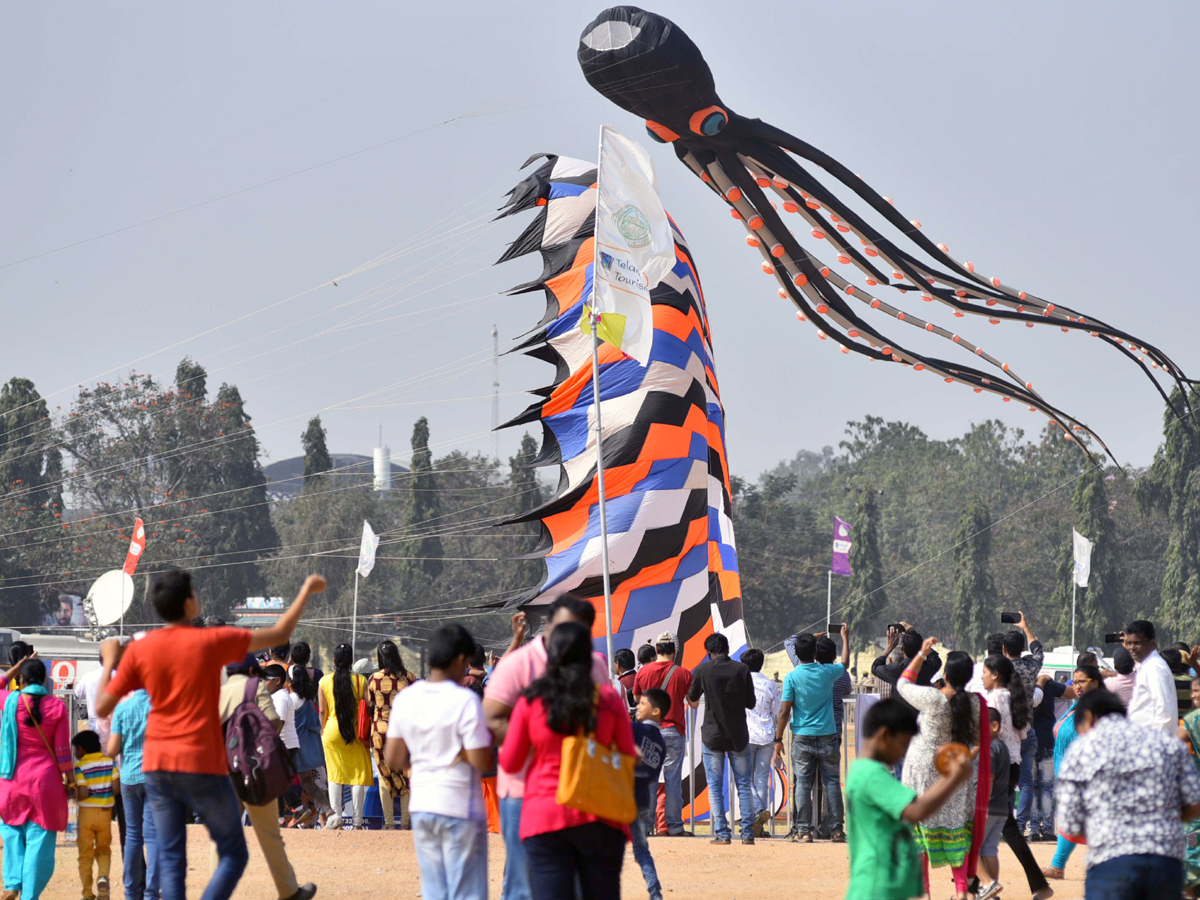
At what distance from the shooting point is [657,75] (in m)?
13.0

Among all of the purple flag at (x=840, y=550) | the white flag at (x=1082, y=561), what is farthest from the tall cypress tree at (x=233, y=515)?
the white flag at (x=1082, y=561)

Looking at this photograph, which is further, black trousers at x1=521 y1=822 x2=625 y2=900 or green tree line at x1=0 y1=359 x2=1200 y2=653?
green tree line at x1=0 y1=359 x2=1200 y2=653

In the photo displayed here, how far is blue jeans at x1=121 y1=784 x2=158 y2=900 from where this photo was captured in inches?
266

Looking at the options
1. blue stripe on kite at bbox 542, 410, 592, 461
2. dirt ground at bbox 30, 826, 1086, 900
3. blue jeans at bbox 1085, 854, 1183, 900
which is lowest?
dirt ground at bbox 30, 826, 1086, 900

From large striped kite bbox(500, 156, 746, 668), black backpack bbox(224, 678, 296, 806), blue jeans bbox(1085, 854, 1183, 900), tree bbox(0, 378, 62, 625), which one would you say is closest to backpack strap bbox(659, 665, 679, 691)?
large striped kite bbox(500, 156, 746, 668)

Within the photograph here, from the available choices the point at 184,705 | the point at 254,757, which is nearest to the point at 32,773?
the point at 254,757

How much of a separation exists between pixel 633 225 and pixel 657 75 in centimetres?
220

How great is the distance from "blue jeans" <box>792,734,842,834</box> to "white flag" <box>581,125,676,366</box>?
3.52 m

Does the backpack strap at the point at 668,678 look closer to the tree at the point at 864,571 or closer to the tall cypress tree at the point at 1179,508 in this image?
the tall cypress tree at the point at 1179,508

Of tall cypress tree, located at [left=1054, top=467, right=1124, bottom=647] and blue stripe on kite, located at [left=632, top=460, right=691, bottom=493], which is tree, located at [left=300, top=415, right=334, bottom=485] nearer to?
tall cypress tree, located at [left=1054, top=467, right=1124, bottom=647]

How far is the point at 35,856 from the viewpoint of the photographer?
7234 mm

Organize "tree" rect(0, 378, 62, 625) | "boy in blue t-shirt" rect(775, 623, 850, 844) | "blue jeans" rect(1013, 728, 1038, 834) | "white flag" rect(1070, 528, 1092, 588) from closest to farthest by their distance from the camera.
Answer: "blue jeans" rect(1013, 728, 1038, 834) → "boy in blue t-shirt" rect(775, 623, 850, 844) → "white flag" rect(1070, 528, 1092, 588) → "tree" rect(0, 378, 62, 625)

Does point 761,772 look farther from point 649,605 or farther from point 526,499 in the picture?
point 526,499

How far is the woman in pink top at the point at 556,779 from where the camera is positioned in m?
4.52
